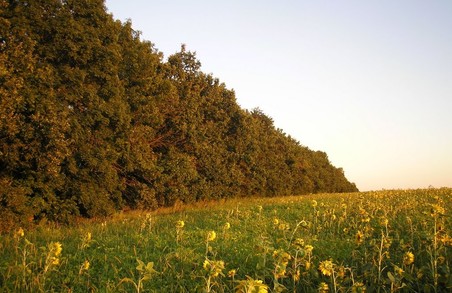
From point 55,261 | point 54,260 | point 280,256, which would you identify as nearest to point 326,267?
point 280,256

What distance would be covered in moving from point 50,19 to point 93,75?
265 cm

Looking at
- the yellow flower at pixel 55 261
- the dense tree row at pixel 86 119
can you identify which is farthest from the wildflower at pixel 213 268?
the dense tree row at pixel 86 119

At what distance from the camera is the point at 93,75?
48.4 feet

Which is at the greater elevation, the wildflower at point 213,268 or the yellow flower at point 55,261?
the wildflower at point 213,268

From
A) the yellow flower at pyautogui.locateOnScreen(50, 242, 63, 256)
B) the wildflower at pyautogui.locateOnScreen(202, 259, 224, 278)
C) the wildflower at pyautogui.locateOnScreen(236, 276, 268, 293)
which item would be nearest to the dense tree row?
the yellow flower at pyautogui.locateOnScreen(50, 242, 63, 256)

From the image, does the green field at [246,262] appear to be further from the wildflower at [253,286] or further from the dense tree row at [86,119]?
the dense tree row at [86,119]

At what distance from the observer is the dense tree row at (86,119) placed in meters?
11.6

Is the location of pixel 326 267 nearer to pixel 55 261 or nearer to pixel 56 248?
pixel 55 261

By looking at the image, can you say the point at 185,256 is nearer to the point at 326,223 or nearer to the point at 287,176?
the point at 326,223

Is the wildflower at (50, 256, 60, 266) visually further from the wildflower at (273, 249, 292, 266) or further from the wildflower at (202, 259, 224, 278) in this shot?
the wildflower at (273, 249, 292, 266)

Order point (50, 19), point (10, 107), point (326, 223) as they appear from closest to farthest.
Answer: point (326, 223) < point (10, 107) < point (50, 19)

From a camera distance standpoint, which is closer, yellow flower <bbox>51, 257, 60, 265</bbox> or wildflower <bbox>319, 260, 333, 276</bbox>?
wildflower <bbox>319, 260, 333, 276</bbox>

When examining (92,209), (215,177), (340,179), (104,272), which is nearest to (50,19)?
(92,209)

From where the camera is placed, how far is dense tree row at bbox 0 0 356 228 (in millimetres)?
11570
